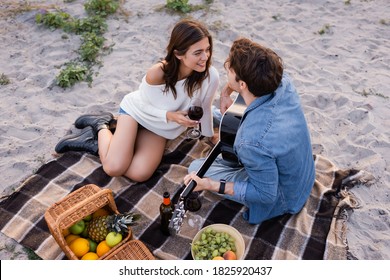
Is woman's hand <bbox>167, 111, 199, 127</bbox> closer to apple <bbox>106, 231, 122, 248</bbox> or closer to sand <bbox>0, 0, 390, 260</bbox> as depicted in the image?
apple <bbox>106, 231, 122, 248</bbox>

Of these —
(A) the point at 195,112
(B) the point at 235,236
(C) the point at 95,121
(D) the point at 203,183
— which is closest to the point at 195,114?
(A) the point at 195,112

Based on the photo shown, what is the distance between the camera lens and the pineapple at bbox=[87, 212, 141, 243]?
107 inches

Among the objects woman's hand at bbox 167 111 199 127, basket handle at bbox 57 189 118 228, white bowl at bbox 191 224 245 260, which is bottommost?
white bowl at bbox 191 224 245 260

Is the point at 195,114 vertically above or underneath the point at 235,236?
above

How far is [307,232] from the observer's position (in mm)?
3051

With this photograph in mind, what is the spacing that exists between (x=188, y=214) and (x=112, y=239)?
2.50 feet

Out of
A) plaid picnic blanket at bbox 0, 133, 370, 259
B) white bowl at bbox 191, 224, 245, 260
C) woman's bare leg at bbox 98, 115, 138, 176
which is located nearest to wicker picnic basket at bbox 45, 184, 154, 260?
plaid picnic blanket at bbox 0, 133, 370, 259

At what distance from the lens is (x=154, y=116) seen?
11.3 feet

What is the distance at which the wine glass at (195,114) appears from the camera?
10.2 ft

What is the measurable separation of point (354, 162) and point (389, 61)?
197 cm

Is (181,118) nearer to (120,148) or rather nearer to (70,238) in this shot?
(120,148)

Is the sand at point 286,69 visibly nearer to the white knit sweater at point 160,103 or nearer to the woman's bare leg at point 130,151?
the woman's bare leg at point 130,151

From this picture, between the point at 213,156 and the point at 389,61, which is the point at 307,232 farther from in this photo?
the point at 389,61

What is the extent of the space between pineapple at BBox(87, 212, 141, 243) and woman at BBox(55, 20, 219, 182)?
70 centimetres
